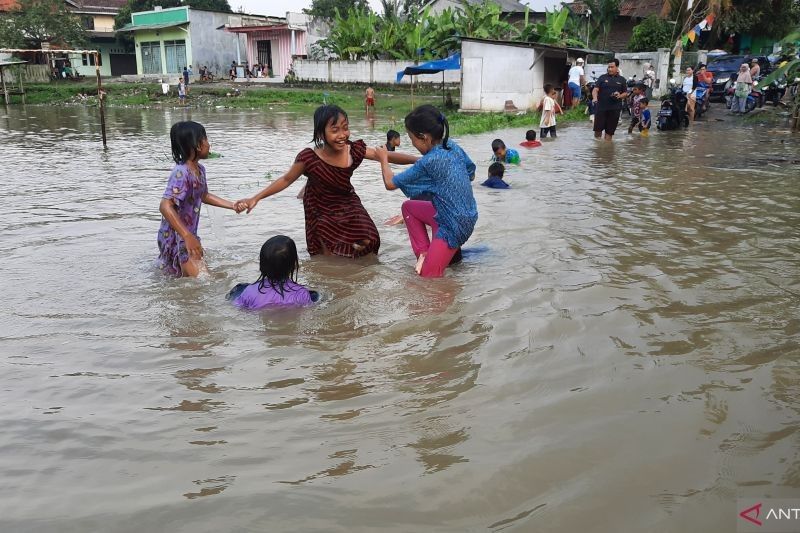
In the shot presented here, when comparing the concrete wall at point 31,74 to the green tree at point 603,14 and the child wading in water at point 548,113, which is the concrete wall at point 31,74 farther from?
the child wading in water at point 548,113

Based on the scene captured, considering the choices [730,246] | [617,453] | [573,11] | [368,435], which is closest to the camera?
[617,453]

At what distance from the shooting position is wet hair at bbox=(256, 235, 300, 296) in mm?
4414

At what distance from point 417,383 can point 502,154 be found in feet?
26.1

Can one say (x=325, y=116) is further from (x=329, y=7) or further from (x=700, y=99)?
(x=329, y=7)

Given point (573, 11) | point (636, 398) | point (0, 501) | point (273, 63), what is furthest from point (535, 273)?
point (273, 63)

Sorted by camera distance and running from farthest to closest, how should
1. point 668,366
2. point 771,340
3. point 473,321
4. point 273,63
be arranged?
point 273,63
point 473,321
point 771,340
point 668,366

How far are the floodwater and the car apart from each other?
60.9 ft

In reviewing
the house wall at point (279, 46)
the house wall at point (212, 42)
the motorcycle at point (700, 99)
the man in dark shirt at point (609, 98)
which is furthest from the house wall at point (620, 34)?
the man in dark shirt at point (609, 98)

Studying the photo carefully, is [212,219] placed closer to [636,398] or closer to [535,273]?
Answer: [535,273]

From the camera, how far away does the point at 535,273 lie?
5.29 meters

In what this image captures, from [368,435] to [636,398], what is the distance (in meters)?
1.30

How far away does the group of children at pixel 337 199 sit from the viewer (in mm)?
4879

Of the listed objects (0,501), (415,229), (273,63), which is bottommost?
(0,501)

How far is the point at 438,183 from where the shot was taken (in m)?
5.02
